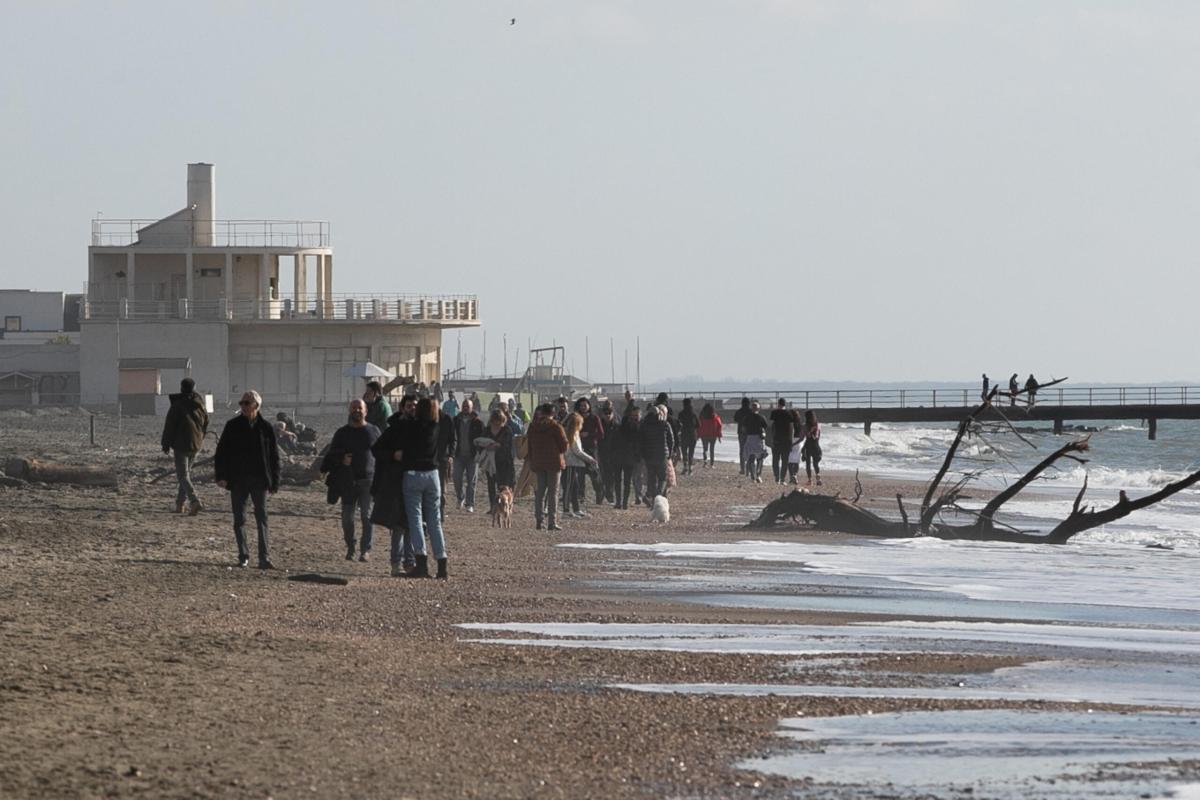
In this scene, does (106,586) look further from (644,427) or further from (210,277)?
(210,277)

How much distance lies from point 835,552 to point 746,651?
7570 millimetres

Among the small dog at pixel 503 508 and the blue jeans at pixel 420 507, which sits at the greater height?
the blue jeans at pixel 420 507

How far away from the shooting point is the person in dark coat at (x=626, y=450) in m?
22.5

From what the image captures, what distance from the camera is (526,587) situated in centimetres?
1319

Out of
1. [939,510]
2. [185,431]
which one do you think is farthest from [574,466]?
[185,431]

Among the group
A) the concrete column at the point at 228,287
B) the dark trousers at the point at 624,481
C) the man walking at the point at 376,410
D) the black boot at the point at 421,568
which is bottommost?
the black boot at the point at 421,568

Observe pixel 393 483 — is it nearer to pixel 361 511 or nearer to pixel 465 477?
pixel 361 511

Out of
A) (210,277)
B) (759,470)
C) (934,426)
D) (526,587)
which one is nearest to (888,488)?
(759,470)

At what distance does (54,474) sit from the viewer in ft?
67.3

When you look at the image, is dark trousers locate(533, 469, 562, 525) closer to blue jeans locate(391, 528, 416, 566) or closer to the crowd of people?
the crowd of people

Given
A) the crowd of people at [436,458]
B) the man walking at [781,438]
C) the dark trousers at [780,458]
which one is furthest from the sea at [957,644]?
the dark trousers at [780,458]

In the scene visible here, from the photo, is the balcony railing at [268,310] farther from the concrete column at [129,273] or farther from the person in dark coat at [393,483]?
the person in dark coat at [393,483]

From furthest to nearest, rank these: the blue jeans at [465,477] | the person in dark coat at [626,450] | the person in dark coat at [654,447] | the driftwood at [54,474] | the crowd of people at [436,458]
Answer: the person in dark coat at [654,447] → the person in dark coat at [626,450] → the blue jeans at [465,477] → the driftwood at [54,474] → the crowd of people at [436,458]

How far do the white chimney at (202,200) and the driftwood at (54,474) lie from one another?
139ft
